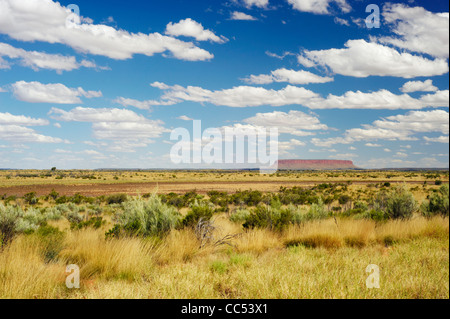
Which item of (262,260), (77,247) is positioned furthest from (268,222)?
(77,247)

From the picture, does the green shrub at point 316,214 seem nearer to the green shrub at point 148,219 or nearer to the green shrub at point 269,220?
the green shrub at point 269,220

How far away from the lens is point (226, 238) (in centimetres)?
836

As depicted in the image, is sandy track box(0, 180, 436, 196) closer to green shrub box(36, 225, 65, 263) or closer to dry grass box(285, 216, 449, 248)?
green shrub box(36, 225, 65, 263)

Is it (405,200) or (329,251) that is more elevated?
(405,200)

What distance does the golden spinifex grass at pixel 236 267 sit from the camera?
448 cm

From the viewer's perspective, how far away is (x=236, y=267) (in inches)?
232

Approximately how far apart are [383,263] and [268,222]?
13.4 feet

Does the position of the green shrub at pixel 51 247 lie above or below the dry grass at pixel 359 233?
above

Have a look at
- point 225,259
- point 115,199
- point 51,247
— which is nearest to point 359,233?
point 225,259

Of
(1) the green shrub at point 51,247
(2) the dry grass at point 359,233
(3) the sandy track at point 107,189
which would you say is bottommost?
(3) the sandy track at point 107,189

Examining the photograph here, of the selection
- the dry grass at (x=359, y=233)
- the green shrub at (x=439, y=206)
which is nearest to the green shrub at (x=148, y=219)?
the dry grass at (x=359, y=233)

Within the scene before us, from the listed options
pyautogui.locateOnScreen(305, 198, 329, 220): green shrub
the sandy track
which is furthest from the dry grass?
the sandy track

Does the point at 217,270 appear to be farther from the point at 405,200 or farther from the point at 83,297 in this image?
the point at 405,200

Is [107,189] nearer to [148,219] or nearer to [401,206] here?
[148,219]
